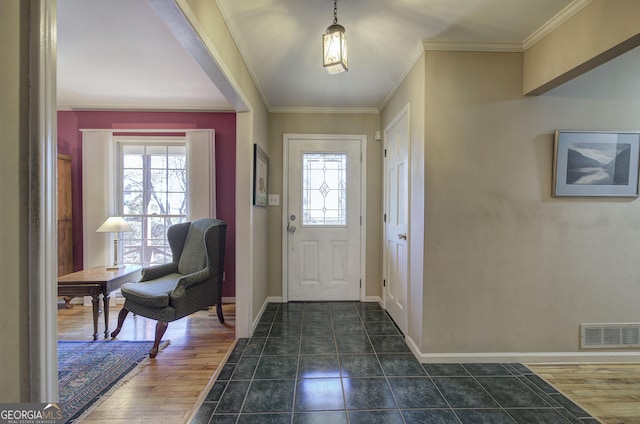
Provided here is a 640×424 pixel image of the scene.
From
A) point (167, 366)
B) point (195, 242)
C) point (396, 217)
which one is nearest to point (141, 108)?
point (195, 242)

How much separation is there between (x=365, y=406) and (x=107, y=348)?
2.13m

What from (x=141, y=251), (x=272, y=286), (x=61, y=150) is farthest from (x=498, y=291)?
(x=61, y=150)

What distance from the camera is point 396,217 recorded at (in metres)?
2.74

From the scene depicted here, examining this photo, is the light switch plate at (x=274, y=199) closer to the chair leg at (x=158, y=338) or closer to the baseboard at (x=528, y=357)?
the chair leg at (x=158, y=338)

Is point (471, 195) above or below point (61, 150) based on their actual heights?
below

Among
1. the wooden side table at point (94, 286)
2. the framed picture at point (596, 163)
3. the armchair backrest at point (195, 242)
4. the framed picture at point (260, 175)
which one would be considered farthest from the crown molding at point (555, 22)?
the wooden side table at point (94, 286)

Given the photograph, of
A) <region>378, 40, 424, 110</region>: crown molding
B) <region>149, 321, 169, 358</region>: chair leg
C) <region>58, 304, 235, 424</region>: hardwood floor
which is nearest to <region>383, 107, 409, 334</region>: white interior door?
<region>378, 40, 424, 110</region>: crown molding

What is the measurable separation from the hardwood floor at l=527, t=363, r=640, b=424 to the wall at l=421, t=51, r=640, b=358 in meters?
0.16

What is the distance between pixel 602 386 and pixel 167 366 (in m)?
2.96

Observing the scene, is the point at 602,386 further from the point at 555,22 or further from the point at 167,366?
the point at 167,366

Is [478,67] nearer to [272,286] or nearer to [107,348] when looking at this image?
[272,286]

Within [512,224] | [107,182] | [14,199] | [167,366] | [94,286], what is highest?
[107,182]

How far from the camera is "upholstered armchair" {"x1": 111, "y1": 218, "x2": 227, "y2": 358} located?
7.28 feet

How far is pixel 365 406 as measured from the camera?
5.23 feet
